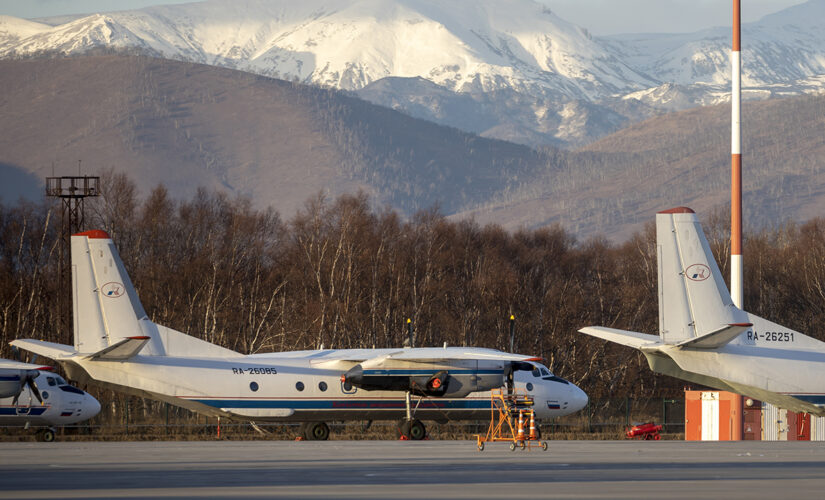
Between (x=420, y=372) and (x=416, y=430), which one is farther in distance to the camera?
(x=416, y=430)

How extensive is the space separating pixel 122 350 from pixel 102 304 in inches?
82.0

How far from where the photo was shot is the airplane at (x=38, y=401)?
127ft

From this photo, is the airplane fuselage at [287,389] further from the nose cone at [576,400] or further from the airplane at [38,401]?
the airplane at [38,401]

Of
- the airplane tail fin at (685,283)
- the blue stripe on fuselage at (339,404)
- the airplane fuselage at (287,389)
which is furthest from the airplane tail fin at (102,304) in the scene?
the airplane tail fin at (685,283)

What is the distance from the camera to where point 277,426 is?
51.5 meters

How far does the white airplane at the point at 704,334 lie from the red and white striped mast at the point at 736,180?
31.8ft

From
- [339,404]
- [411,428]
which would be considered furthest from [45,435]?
[411,428]

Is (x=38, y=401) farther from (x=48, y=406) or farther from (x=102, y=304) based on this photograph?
(x=102, y=304)

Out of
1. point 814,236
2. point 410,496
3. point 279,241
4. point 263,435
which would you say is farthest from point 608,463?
point 814,236

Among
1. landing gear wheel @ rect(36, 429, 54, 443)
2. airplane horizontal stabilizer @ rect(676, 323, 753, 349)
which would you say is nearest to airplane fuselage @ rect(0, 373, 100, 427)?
landing gear wheel @ rect(36, 429, 54, 443)

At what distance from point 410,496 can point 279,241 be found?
67852 mm

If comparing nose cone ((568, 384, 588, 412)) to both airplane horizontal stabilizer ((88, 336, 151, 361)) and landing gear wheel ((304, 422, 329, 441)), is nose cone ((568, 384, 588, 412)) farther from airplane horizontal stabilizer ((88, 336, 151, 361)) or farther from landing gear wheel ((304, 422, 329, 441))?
airplane horizontal stabilizer ((88, 336, 151, 361))

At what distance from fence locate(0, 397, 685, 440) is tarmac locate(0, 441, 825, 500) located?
1128 centimetres

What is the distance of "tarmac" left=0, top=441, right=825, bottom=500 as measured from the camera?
20828 millimetres
